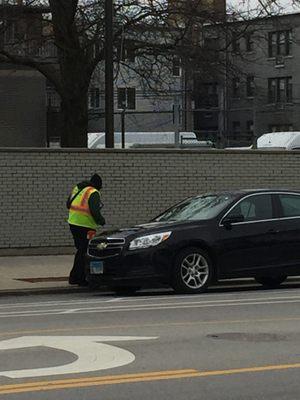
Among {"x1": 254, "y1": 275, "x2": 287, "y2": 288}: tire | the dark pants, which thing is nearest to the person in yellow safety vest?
the dark pants

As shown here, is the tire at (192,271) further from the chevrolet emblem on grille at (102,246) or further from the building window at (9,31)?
the building window at (9,31)

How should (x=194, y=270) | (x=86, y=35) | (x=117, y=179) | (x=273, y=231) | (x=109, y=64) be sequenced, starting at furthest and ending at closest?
(x=86, y=35) → (x=117, y=179) → (x=109, y=64) → (x=273, y=231) → (x=194, y=270)

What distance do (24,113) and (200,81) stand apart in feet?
21.2

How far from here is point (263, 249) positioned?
12570mm

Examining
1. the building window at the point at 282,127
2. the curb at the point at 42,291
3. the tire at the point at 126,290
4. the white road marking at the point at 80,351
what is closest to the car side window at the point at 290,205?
the tire at the point at 126,290

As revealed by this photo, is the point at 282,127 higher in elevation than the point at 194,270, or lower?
higher

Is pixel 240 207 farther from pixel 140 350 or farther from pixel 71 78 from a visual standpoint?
pixel 71 78

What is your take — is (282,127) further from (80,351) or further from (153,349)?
(80,351)

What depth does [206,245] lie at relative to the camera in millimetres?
12117

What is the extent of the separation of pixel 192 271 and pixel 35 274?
3794 millimetres

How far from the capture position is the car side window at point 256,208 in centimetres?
1265

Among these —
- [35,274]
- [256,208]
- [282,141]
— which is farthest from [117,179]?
[282,141]

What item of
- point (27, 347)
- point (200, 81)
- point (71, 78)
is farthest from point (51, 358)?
point (200, 81)

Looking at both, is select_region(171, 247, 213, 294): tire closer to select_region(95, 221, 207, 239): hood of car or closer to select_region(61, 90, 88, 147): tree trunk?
select_region(95, 221, 207, 239): hood of car
